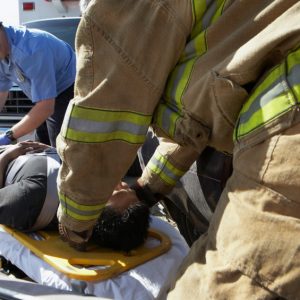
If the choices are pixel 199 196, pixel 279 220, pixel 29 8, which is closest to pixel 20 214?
Answer: pixel 199 196

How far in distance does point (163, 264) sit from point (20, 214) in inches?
26.9

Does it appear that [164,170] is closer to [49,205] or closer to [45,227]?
[49,205]

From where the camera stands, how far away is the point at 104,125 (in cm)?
127

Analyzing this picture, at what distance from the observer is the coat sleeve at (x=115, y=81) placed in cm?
118

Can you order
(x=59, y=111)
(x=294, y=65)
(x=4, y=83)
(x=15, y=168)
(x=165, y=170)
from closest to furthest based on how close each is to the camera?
(x=294, y=65) → (x=165, y=170) → (x=15, y=168) → (x=59, y=111) → (x=4, y=83)

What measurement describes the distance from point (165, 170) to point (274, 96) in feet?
Answer: 3.18

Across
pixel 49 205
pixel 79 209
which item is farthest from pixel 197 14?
pixel 49 205

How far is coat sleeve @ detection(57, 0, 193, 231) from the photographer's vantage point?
3.86 feet

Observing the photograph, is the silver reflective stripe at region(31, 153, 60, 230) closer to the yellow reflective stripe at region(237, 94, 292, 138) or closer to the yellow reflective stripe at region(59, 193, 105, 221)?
the yellow reflective stripe at region(59, 193, 105, 221)

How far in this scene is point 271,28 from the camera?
1024 mm

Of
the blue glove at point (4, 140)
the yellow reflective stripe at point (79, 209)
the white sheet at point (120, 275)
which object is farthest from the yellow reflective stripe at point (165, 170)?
the blue glove at point (4, 140)

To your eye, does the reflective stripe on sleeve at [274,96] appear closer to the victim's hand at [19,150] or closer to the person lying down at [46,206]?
the person lying down at [46,206]

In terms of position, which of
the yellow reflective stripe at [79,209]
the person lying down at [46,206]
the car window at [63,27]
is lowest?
the car window at [63,27]

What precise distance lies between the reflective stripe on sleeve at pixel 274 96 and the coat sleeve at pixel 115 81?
0.26 metres
